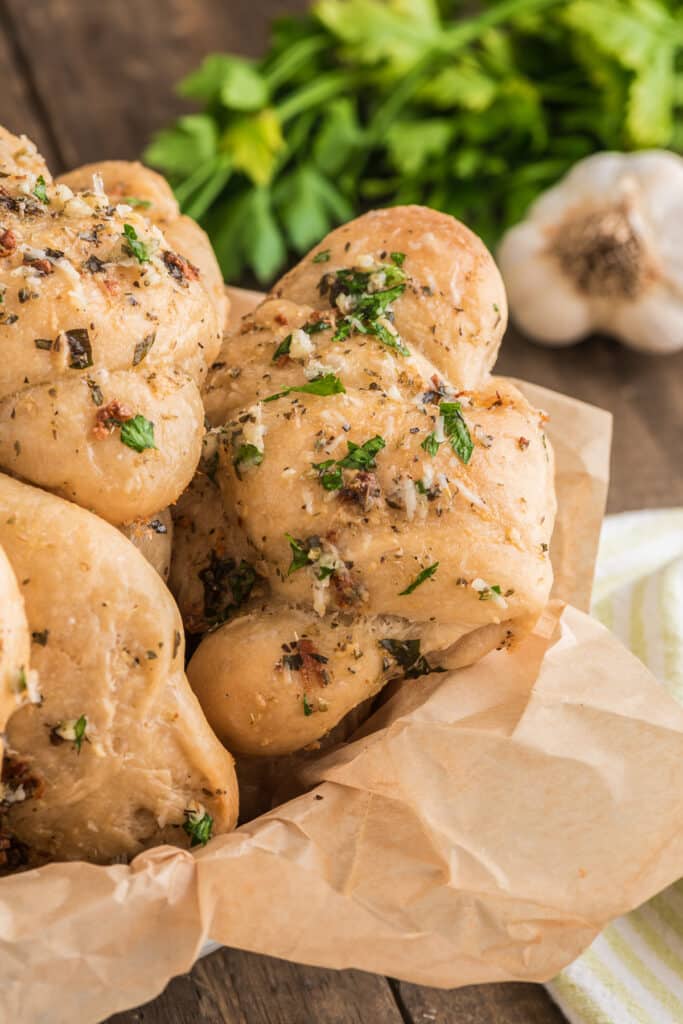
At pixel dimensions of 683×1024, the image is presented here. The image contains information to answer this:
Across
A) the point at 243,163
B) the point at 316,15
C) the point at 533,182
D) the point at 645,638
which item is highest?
the point at 316,15

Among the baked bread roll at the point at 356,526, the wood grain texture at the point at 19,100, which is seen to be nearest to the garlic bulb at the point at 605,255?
the wood grain texture at the point at 19,100

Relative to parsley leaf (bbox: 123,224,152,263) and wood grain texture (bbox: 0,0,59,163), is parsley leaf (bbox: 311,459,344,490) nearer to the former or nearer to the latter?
parsley leaf (bbox: 123,224,152,263)

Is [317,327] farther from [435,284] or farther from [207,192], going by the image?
[207,192]

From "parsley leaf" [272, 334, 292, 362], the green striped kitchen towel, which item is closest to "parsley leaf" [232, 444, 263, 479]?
"parsley leaf" [272, 334, 292, 362]

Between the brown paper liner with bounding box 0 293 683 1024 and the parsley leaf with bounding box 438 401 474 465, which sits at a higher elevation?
the parsley leaf with bounding box 438 401 474 465

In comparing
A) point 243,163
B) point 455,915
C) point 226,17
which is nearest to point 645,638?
point 455,915

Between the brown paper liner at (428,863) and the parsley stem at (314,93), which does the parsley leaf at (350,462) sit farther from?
the parsley stem at (314,93)

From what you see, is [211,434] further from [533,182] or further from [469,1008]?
[533,182]
